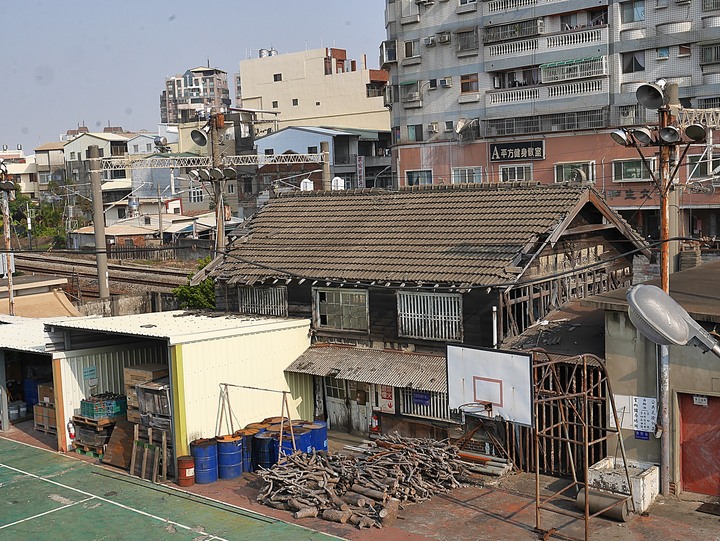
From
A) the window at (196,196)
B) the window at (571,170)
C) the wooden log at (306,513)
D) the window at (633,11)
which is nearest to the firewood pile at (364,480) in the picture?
the wooden log at (306,513)

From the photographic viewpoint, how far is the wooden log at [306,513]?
17.1m

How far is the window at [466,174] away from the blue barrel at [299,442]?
37.9 m

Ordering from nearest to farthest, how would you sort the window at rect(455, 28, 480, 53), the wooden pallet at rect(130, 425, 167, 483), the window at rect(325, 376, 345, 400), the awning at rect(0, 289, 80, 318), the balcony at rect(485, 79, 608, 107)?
the wooden pallet at rect(130, 425, 167, 483)
the window at rect(325, 376, 345, 400)
the awning at rect(0, 289, 80, 318)
the balcony at rect(485, 79, 608, 107)
the window at rect(455, 28, 480, 53)

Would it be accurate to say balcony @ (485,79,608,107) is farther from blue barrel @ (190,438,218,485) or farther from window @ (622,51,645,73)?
blue barrel @ (190,438,218,485)

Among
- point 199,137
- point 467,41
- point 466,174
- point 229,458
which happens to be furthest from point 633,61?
point 229,458

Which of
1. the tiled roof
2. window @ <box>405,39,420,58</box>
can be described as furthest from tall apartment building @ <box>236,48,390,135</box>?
the tiled roof

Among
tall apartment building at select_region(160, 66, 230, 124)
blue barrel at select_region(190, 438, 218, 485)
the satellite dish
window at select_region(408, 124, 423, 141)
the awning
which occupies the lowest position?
blue barrel at select_region(190, 438, 218, 485)

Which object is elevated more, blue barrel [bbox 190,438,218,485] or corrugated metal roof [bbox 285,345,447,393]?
corrugated metal roof [bbox 285,345,447,393]

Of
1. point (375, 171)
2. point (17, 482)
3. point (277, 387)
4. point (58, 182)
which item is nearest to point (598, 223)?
point (277, 387)

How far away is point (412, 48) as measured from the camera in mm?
60062

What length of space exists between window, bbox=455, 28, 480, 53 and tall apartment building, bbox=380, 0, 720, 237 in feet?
0.22

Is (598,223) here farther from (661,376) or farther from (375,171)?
(375,171)

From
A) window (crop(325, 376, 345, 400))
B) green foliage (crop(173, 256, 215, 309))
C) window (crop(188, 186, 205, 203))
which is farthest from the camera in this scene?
window (crop(188, 186, 205, 203))

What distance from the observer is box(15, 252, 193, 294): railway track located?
146 feet
